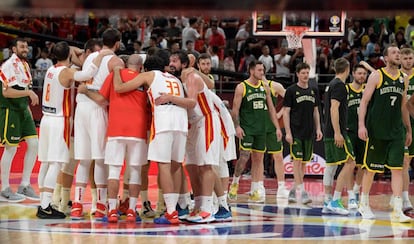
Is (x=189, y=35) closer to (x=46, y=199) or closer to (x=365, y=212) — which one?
(x=365, y=212)

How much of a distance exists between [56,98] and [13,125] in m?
2.51

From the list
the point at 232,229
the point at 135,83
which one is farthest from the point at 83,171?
the point at 232,229

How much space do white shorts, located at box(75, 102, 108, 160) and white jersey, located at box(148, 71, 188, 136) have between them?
65 centimetres

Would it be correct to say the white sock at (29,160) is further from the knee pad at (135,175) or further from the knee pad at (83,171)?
the knee pad at (135,175)

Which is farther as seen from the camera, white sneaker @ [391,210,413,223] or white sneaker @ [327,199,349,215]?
white sneaker @ [327,199,349,215]

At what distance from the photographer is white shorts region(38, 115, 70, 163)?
8016 millimetres

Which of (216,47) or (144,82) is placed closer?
(144,82)

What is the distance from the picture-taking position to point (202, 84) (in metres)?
7.88

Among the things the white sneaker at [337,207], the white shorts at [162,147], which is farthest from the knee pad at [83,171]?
the white sneaker at [337,207]

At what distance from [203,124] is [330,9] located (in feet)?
23.1

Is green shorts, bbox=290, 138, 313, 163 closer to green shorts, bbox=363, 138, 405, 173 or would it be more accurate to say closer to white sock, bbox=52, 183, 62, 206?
green shorts, bbox=363, 138, 405, 173

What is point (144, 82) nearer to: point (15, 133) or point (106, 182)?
point (106, 182)

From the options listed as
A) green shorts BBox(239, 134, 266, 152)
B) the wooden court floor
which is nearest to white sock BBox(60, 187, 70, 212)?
the wooden court floor

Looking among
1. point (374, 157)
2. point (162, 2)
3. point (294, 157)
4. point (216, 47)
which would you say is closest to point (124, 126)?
point (374, 157)
